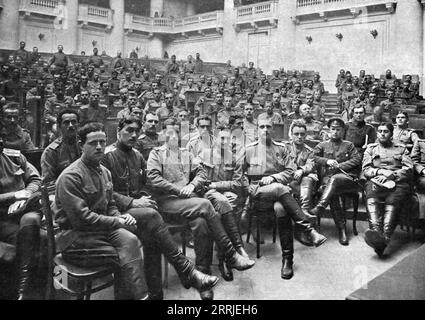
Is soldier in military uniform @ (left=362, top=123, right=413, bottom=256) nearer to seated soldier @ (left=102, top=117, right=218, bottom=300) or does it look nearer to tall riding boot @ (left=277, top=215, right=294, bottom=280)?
tall riding boot @ (left=277, top=215, right=294, bottom=280)

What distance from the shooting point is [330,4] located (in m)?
15.3

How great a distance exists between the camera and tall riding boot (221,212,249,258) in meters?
3.03

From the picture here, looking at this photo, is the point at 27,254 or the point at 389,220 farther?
the point at 389,220

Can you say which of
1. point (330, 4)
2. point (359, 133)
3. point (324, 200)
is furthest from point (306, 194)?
point (330, 4)

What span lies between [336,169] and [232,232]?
1.57 m

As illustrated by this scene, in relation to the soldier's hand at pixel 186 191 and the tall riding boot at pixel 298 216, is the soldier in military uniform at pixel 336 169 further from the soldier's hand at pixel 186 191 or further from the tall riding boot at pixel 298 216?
the soldier's hand at pixel 186 191

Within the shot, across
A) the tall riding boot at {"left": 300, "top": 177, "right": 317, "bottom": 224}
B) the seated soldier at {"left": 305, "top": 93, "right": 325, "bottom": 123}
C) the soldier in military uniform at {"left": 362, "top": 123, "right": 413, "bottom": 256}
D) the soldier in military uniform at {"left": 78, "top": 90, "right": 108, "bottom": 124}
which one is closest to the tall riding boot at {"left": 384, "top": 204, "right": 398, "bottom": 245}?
the soldier in military uniform at {"left": 362, "top": 123, "right": 413, "bottom": 256}

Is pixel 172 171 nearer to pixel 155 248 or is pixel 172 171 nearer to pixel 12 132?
pixel 155 248

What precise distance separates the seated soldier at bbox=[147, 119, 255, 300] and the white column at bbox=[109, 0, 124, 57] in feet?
60.9

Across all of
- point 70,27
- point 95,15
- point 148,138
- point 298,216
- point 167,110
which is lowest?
point 298,216

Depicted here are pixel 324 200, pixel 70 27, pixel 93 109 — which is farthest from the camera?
pixel 70 27

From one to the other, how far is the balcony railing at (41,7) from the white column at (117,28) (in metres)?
3.01

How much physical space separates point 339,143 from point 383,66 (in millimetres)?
11372
